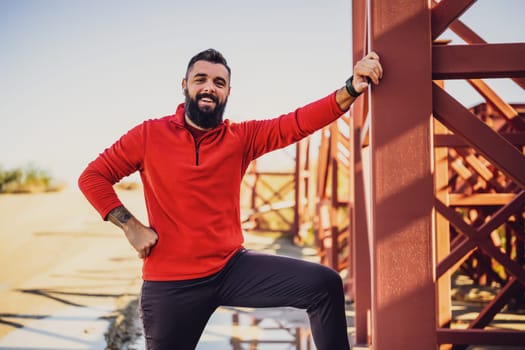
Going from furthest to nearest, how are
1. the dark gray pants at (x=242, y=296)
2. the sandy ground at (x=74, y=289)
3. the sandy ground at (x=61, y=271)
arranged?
the sandy ground at (x=61, y=271) < the sandy ground at (x=74, y=289) < the dark gray pants at (x=242, y=296)

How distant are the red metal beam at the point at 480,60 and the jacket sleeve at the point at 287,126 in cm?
50

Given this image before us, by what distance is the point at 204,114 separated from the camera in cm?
257

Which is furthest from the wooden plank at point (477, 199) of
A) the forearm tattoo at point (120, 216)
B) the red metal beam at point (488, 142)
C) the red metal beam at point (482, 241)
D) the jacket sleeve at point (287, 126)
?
the forearm tattoo at point (120, 216)

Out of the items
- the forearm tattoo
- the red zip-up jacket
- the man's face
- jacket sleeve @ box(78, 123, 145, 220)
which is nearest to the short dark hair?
the man's face

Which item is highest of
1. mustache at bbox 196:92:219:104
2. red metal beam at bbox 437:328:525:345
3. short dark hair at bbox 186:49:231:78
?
short dark hair at bbox 186:49:231:78

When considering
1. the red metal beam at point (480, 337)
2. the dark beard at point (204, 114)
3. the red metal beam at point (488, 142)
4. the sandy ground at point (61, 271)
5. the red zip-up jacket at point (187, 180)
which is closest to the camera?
the red metal beam at point (488, 142)

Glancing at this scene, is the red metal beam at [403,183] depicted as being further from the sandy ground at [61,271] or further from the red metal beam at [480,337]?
the sandy ground at [61,271]

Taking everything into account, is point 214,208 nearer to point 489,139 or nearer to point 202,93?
point 202,93

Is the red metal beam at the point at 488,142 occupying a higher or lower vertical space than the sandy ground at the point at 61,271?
higher

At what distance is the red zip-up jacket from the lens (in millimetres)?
2400

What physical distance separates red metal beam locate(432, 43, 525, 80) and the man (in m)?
0.42

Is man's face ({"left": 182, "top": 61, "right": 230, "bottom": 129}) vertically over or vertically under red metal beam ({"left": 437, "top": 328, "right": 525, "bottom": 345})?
over

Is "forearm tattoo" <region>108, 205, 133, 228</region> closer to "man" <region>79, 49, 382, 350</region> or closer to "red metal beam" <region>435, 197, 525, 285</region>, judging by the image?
"man" <region>79, 49, 382, 350</region>

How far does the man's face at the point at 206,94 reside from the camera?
8.45 feet
